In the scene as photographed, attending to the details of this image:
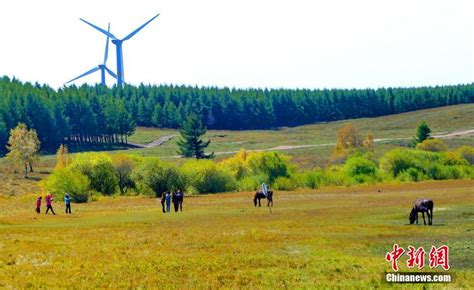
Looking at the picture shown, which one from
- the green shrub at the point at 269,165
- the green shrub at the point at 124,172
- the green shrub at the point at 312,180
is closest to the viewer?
the green shrub at the point at 124,172

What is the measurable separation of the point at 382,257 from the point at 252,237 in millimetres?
10104

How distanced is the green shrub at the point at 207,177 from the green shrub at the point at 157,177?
2.82 meters

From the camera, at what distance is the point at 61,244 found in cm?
4000

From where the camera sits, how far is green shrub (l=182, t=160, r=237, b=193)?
101125mm

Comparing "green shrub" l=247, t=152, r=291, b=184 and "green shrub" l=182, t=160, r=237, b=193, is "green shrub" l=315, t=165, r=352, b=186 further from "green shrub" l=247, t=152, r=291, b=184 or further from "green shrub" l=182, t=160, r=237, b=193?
"green shrub" l=182, t=160, r=237, b=193

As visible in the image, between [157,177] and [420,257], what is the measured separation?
67.5 m

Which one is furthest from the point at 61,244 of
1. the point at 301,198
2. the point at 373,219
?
the point at 301,198

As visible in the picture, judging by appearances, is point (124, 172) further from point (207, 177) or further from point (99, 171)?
point (207, 177)

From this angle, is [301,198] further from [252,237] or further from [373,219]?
[252,237]

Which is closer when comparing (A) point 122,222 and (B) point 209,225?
(B) point 209,225

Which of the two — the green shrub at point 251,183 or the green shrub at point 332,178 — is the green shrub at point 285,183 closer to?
the green shrub at point 251,183

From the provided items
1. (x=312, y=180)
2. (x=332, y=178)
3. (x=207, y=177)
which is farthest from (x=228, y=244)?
(x=332, y=178)

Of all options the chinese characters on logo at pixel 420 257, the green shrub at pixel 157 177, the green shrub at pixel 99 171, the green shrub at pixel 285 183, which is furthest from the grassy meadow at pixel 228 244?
the green shrub at pixel 285 183

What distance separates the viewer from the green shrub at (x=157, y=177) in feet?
316
